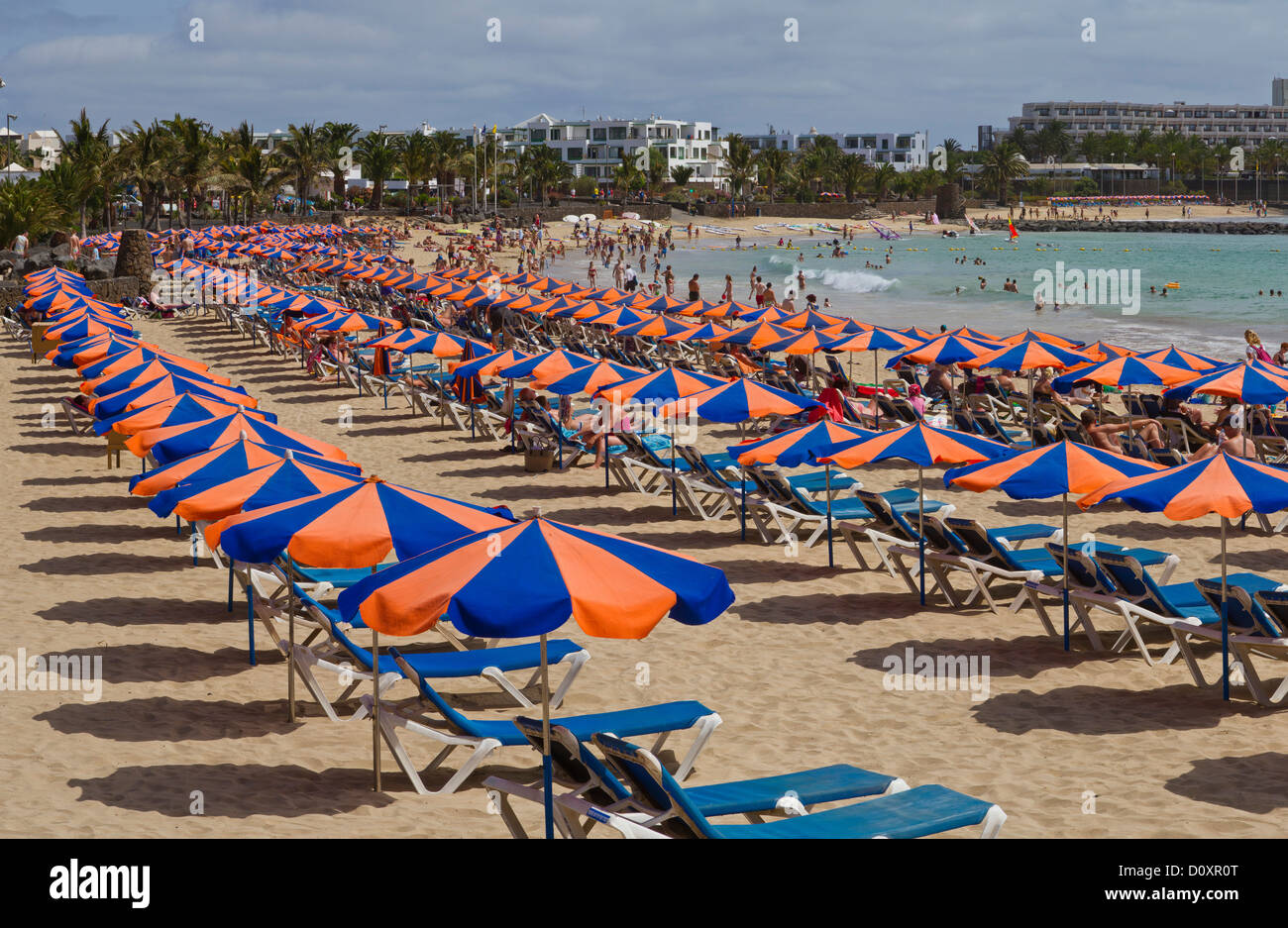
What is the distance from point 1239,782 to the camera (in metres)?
6.34

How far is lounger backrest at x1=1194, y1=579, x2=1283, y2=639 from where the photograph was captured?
298 inches

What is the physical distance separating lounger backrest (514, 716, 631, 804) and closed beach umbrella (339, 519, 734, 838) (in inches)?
5.1

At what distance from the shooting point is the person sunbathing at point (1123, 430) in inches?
550

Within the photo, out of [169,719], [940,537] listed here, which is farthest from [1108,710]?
[169,719]

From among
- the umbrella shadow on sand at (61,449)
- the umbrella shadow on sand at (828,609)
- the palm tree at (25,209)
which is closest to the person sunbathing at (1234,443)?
the umbrella shadow on sand at (828,609)

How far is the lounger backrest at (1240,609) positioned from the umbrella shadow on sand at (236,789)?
16.4 feet

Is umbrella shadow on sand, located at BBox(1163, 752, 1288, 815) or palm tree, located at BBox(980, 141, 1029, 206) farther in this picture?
palm tree, located at BBox(980, 141, 1029, 206)

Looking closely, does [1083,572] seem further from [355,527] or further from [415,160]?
[415,160]

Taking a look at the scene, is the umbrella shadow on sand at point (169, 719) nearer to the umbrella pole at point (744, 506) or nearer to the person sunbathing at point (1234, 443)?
the umbrella pole at point (744, 506)

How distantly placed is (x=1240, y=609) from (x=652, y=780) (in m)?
4.51

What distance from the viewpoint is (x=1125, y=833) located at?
225 inches

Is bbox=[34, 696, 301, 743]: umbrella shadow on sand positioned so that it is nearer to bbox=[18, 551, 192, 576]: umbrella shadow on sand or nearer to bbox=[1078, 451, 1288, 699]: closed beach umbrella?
bbox=[18, 551, 192, 576]: umbrella shadow on sand

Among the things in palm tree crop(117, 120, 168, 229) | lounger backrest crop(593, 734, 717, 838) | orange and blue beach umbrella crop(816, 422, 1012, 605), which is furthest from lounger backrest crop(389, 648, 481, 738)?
palm tree crop(117, 120, 168, 229)
